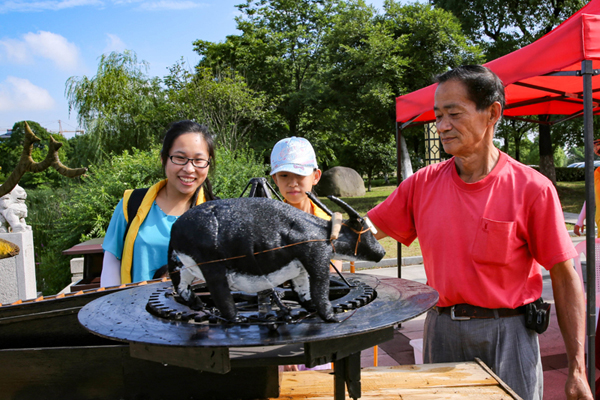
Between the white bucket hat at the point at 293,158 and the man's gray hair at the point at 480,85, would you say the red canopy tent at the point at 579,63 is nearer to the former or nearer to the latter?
the man's gray hair at the point at 480,85

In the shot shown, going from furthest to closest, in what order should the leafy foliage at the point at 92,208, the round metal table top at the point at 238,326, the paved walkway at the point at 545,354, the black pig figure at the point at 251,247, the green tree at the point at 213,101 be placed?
1. the green tree at the point at 213,101
2. the leafy foliage at the point at 92,208
3. the paved walkway at the point at 545,354
4. the black pig figure at the point at 251,247
5. the round metal table top at the point at 238,326

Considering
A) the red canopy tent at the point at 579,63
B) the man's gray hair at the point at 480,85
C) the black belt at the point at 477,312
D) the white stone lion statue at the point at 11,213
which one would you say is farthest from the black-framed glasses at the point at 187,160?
the white stone lion statue at the point at 11,213

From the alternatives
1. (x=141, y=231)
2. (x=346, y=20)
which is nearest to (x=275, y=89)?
(x=346, y=20)

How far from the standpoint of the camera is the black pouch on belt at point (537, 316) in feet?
5.51

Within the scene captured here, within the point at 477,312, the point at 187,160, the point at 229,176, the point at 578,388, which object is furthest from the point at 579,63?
the point at 229,176

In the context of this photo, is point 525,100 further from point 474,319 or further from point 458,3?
point 458,3

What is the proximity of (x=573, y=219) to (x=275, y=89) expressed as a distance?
534 inches

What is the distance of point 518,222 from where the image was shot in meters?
1.65

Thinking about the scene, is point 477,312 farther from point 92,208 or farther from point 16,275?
point 92,208

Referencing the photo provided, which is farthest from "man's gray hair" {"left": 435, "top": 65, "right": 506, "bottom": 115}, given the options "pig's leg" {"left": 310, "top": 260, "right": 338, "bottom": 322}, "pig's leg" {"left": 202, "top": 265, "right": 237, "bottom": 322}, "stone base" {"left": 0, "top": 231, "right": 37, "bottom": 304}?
"stone base" {"left": 0, "top": 231, "right": 37, "bottom": 304}

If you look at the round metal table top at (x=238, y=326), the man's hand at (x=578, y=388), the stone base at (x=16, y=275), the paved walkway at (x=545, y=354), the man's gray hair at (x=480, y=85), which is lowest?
the paved walkway at (x=545, y=354)

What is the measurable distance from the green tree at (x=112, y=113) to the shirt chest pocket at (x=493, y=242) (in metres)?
15.1

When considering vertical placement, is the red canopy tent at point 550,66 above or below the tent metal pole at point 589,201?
above

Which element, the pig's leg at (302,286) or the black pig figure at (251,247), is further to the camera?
the pig's leg at (302,286)
